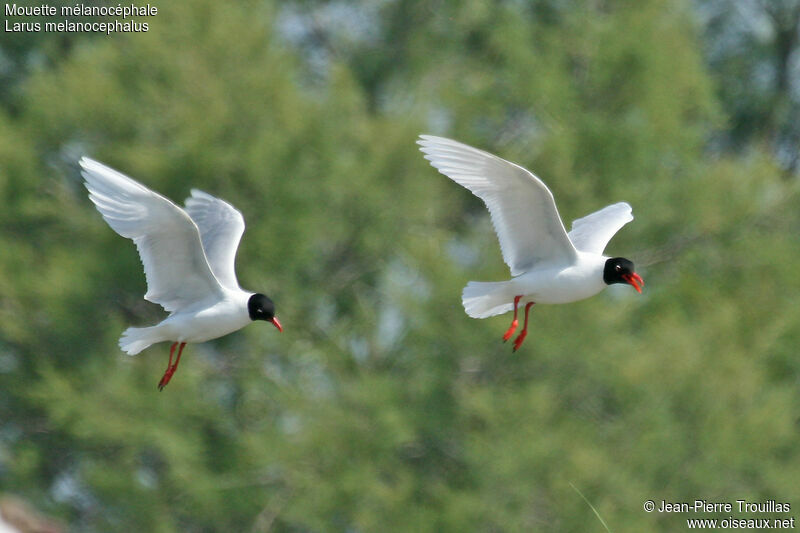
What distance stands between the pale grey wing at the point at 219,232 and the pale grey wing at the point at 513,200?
149cm

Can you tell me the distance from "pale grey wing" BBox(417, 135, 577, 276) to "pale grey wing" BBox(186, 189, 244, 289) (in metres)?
1.49

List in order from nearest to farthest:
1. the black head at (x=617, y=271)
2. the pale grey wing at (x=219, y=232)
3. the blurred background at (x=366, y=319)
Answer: the black head at (x=617, y=271) < the pale grey wing at (x=219, y=232) < the blurred background at (x=366, y=319)

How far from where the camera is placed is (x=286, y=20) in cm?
2264

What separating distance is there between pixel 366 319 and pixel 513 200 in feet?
33.6

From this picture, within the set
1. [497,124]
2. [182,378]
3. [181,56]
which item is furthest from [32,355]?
[497,124]

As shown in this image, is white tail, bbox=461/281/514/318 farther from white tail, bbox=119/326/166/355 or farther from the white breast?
white tail, bbox=119/326/166/355

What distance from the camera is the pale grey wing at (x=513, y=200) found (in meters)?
8.68

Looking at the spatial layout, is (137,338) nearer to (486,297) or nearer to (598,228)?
(486,297)

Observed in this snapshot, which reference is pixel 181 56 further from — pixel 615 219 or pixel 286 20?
pixel 615 219

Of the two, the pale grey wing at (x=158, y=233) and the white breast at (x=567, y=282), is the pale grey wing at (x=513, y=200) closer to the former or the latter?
the white breast at (x=567, y=282)

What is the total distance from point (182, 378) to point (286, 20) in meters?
6.67

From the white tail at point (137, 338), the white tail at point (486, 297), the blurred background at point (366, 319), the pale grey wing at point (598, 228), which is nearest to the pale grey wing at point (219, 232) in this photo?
the white tail at point (137, 338)

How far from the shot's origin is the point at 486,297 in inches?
361

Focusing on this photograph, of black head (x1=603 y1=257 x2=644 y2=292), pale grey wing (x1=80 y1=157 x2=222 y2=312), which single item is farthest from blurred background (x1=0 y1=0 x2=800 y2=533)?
pale grey wing (x1=80 y1=157 x2=222 y2=312)
